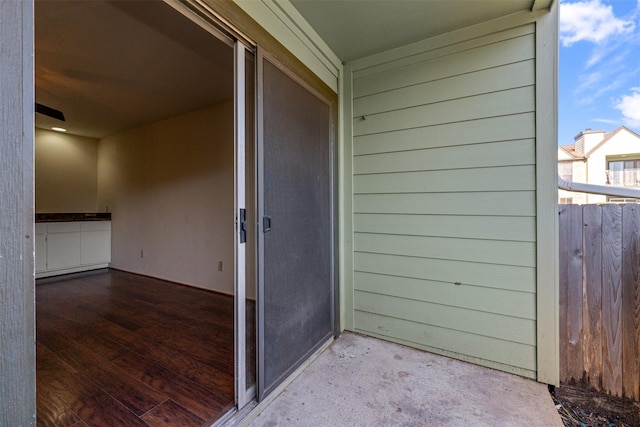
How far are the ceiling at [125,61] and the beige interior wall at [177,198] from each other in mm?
373

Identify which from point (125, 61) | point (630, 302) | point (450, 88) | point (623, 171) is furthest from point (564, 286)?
point (623, 171)

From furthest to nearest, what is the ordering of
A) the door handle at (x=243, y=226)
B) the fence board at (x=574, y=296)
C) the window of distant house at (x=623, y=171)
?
1. the window of distant house at (x=623, y=171)
2. the fence board at (x=574, y=296)
3. the door handle at (x=243, y=226)

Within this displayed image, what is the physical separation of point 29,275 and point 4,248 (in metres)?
0.08

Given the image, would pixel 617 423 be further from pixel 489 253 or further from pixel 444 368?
pixel 489 253

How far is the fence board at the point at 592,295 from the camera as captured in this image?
1743 millimetres

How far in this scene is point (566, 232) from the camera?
181cm

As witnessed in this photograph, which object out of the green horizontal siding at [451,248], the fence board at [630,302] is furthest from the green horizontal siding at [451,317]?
the fence board at [630,302]

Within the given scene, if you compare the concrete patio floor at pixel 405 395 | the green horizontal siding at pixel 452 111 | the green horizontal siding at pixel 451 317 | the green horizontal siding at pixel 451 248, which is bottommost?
the concrete patio floor at pixel 405 395

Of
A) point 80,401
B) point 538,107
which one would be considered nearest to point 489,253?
point 538,107

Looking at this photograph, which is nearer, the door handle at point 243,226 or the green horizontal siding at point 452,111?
the door handle at point 243,226

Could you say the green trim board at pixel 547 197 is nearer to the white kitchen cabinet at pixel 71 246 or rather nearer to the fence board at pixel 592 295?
the fence board at pixel 592 295

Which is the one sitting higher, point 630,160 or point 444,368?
point 630,160

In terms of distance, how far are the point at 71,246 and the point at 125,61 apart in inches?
138

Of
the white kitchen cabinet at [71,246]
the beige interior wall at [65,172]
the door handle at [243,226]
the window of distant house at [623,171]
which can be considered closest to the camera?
the door handle at [243,226]
